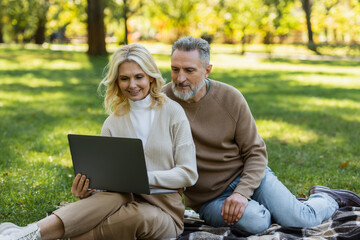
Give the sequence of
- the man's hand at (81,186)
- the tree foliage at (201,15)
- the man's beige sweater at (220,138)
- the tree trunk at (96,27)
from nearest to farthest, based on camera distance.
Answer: the man's hand at (81,186)
the man's beige sweater at (220,138)
the tree trunk at (96,27)
the tree foliage at (201,15)

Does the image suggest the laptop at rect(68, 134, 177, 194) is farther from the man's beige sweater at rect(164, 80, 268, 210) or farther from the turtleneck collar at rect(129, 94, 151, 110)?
the man's beige sweater at rect(164, 80, 268, 210)

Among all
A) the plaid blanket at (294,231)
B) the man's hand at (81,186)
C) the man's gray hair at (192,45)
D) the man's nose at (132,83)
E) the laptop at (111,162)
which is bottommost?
the plaid blanket at (294,231)

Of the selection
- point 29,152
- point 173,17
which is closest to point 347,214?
point 29,152

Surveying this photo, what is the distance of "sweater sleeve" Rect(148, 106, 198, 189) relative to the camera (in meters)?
3.07

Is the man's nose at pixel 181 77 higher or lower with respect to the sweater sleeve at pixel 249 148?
higher

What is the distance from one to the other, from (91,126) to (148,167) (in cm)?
421

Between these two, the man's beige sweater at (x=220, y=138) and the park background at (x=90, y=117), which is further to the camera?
the park background at (x=90, y=117)

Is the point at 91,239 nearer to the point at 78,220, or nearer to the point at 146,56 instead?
the point at 78,220

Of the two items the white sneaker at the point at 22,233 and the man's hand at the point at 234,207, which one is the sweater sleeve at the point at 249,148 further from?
the white sneaker at the point at 22,233

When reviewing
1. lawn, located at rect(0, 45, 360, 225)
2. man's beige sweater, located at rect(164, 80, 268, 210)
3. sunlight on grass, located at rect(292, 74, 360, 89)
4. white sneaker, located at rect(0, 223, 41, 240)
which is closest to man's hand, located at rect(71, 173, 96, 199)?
white sneaker, located at rect(0, 223, 41, 240)

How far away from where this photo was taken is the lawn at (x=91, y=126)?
4719mm

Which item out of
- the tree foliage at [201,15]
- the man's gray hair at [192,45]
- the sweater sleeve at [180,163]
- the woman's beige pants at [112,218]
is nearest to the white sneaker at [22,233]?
the woman's beige pants at [112,218]

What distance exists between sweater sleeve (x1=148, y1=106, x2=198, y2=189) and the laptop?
0.12m

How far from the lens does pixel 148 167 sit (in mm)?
3184
